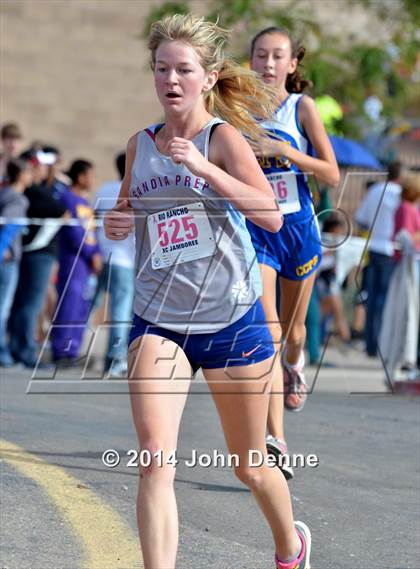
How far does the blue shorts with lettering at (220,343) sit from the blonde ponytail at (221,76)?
0.91 metres

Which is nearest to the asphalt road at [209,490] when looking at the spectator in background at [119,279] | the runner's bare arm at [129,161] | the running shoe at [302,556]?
the running shoe at [302,556]

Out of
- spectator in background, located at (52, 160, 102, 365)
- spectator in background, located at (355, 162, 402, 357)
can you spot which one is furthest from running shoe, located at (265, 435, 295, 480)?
spectator in background, located at (355, 162, 402, 357)

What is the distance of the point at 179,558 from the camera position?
5.45 m

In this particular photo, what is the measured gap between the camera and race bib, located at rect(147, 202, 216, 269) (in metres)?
4.74

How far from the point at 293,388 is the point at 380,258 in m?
7.21

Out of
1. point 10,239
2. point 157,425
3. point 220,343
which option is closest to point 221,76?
point 220,343

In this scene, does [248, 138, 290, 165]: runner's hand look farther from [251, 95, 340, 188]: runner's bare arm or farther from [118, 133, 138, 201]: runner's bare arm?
[118, 133, 138, 201]: runner's bare arm

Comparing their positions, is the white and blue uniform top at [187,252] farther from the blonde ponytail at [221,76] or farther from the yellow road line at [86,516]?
the yellow road line at [86,516]

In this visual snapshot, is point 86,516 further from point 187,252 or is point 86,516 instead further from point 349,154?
point 349,154

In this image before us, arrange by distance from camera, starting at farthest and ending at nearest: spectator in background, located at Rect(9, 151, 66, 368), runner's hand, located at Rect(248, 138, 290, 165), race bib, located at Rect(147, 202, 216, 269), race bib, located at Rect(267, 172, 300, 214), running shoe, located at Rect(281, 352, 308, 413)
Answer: spectator in background, located at Rect(9, 151, 66, 368) < running shoe, located at Rect(281, 352, 308, 413) < race bib, located at Rect(267, 172, 300, 214) < runner's hand, located at Rect(248, 138, 290, 165) < race bib, located at Rect(147, 202, 216, 269)

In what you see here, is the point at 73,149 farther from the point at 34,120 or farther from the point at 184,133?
the point at 184,133

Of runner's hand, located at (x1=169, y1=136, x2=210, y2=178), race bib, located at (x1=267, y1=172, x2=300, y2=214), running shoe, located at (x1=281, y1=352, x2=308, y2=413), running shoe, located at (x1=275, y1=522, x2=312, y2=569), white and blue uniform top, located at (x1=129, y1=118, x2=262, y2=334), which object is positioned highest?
runner's hand, located at (x1=169, y1=136, x2=210, y2=178)

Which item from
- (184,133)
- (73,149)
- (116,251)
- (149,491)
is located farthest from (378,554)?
(73,149)

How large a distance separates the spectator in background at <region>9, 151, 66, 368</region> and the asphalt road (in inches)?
139
